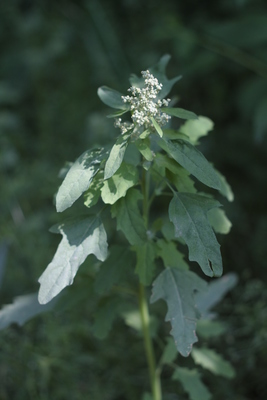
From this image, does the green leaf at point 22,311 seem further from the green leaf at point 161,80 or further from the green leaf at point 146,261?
the green leaf at point 161,80

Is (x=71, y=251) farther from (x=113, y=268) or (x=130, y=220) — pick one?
(x=113, y=268)

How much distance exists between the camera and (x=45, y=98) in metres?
3.74

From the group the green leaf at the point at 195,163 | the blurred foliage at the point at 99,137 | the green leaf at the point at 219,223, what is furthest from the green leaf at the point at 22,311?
the green leaf at the point at 195,163

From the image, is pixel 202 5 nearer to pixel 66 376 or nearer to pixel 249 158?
pixel 249 158

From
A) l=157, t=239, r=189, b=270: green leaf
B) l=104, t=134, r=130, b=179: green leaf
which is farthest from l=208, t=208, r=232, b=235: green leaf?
l=104, t=134, r=130, b=179: green leaf

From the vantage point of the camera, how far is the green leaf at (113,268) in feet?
4.62

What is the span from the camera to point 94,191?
3.99 feet

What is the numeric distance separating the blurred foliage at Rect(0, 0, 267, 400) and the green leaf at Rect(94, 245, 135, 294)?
16cm

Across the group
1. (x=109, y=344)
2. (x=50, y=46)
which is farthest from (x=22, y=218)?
(x=50, y=46)

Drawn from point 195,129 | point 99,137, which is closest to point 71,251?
point 195,129

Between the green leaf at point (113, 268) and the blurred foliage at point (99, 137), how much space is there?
16 cm

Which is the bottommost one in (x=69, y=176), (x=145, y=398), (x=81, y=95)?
(x=145, y=398)

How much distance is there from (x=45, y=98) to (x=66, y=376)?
7.39 feet

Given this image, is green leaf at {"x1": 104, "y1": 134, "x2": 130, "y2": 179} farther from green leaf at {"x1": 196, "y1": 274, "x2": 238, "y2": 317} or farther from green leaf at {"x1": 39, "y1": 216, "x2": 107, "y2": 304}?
green leaf at {"x1": 196, "y1": 274, "x2": 238, "y2": 317}
